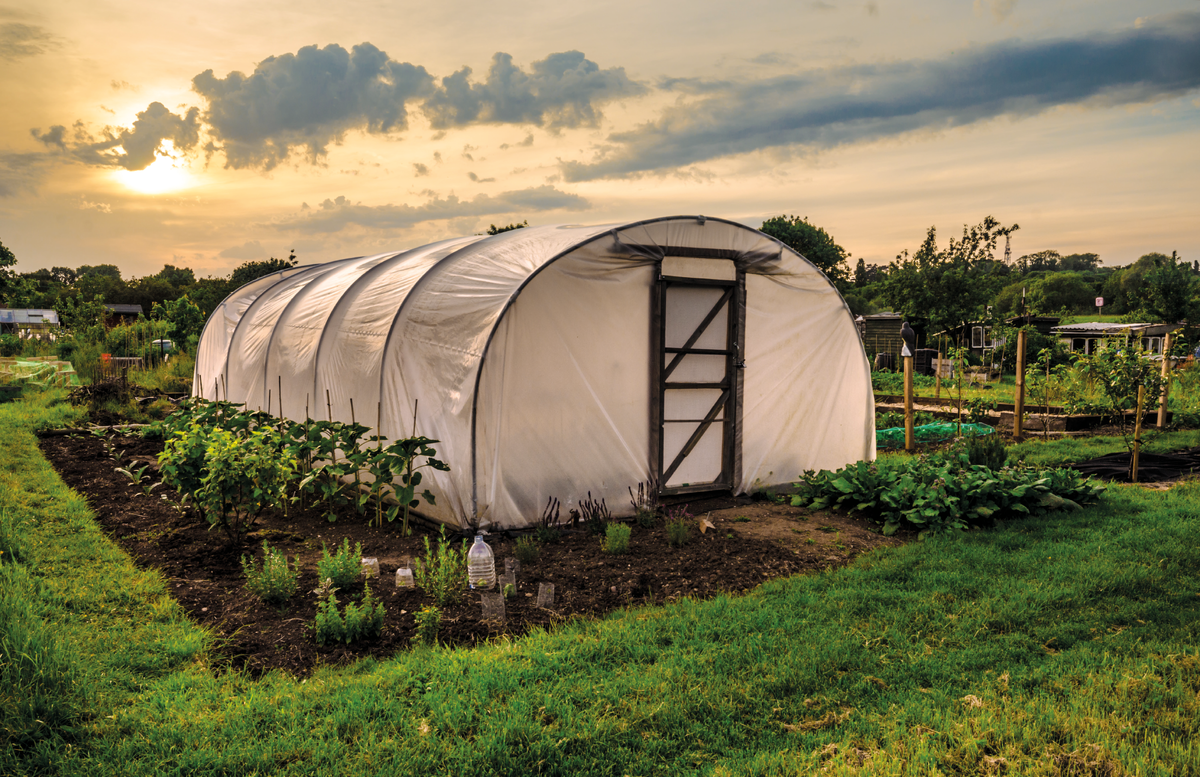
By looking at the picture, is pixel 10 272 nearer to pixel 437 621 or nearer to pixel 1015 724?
pixel 437 621

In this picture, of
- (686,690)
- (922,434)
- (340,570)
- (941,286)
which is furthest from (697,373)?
(941,286)

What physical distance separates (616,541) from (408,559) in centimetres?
161

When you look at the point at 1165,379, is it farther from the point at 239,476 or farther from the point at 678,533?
the point at 239,476

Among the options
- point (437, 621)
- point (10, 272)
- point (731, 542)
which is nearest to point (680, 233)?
point (731, 542)

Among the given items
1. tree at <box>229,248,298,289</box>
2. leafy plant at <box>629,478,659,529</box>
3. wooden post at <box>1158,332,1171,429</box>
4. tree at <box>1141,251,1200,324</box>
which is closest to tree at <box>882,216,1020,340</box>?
tree at <box>1141,251,1200,324</box>

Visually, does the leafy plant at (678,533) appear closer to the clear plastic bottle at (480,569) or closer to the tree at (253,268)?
the clear plastic bottle at (480,569)

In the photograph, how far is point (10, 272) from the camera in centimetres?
3200

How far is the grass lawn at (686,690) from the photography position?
3.09 m

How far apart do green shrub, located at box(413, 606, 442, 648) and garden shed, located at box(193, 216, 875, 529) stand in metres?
2.03

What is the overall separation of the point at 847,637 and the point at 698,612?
35.3 inches

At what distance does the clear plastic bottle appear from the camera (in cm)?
514

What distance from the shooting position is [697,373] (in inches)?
311

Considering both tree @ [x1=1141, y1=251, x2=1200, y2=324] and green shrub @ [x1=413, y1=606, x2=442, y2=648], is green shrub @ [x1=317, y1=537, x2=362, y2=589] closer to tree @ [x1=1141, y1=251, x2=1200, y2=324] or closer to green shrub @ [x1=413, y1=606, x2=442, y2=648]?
green shrub @ [x1=413, y1=606, x2=442, y2=648]

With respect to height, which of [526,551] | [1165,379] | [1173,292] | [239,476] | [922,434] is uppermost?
[1173,292]
